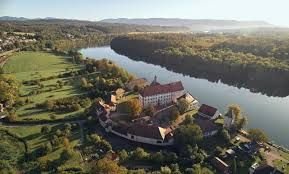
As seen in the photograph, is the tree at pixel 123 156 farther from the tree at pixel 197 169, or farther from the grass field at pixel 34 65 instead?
the grass field at pixel 34 65

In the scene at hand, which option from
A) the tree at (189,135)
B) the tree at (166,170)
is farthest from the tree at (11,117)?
the tree at (166,170)

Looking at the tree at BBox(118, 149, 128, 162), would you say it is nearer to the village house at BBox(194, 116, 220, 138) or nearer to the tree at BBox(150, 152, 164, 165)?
the tree at BBox(150, 152, 164, 165)

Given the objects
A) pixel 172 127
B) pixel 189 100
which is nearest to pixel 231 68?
pixel 189 100

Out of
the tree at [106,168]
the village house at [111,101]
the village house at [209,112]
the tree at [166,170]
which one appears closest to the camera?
the tree at [106,168]

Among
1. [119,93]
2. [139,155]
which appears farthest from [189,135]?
[119,93]

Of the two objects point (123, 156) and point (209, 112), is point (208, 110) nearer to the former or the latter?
point (209, 112)

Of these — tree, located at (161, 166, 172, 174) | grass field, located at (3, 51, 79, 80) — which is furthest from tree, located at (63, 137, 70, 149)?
grass field, located at (3, 51, 79, 80)
